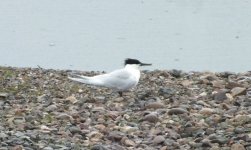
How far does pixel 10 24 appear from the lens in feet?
45.0

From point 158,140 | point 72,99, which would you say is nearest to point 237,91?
point 72,99

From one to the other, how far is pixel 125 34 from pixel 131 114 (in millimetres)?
6522

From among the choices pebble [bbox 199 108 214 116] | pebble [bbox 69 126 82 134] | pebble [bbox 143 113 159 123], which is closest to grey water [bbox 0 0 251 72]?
pebble [bbox 199 108 214 116]

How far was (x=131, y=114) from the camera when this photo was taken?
6.12 metres

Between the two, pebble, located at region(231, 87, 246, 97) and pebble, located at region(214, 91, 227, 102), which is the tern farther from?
pebble, located at region(231, 87, 246, 97)

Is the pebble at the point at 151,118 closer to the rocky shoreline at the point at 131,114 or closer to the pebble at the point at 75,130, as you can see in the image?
the rocky shoreline at the point at 131,114

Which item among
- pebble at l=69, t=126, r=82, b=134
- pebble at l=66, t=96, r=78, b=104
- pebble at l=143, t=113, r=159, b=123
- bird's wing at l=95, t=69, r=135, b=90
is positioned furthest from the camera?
bird's wing at l=95, t=69, r=135, b=90

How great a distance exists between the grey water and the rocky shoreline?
2.45 m

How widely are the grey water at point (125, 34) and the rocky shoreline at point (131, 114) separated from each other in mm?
2454

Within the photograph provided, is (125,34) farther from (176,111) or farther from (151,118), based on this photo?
(151,118)

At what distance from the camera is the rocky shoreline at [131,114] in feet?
16.6

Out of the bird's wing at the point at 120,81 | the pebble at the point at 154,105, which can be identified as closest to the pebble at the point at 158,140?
the pebble at the point at 154,105

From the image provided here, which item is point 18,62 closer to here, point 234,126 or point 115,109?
point 115,109

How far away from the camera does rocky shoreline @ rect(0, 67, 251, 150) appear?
16.6 feet
